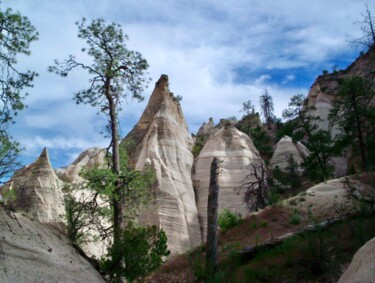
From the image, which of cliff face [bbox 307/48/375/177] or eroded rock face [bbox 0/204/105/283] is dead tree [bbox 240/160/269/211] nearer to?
eroded rock face [bbox 0/204/105/283]

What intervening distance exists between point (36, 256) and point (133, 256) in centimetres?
266

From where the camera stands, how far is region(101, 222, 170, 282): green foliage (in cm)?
1206

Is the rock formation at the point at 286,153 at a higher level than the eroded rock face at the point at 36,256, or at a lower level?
higher

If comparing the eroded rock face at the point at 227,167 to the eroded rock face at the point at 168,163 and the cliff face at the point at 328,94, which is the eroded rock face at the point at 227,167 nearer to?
the eroded rock face at the point at 168,163

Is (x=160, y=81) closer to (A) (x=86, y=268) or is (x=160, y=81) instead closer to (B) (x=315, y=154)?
(B) (x=315, y=154)

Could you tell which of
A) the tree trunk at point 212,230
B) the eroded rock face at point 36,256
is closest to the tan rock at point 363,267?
the tree trunk at point 212,230

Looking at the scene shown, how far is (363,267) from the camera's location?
679 cm

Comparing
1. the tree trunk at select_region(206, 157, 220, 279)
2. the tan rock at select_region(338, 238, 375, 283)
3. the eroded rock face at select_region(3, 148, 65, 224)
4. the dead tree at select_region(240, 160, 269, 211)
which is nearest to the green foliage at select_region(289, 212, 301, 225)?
the dead tree at select_region(240, 160, 269, 211)

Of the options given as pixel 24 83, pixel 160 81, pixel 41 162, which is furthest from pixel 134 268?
pixel 160 81

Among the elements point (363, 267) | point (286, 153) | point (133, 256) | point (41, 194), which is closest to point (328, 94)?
point (286, 153)

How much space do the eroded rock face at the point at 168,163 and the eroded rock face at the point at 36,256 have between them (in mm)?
11123

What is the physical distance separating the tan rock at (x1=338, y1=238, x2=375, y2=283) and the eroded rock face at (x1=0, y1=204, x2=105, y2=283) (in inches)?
301

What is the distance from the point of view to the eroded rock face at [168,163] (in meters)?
27.4

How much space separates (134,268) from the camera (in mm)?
11977
